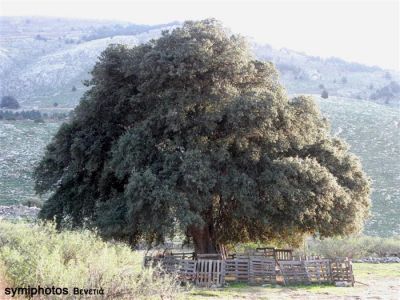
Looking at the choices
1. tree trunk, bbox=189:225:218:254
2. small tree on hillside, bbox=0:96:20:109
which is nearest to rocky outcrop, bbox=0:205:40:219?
tree trunk, bbox=189:225:218:254

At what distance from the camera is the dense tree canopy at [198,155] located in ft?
62.9

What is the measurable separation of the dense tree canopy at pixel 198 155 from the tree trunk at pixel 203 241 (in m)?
0.05

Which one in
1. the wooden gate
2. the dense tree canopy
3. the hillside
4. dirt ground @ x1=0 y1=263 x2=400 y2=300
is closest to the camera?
dirt ground @ x1=0 y1=263 x2=400 y2=300

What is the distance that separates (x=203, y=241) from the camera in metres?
22.2

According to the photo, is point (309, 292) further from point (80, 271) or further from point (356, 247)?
point (356, 247)

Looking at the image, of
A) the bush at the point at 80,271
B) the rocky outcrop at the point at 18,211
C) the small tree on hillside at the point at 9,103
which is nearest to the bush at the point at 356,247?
the rocky outcrop at the point at 18,211

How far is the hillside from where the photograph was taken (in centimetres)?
9962

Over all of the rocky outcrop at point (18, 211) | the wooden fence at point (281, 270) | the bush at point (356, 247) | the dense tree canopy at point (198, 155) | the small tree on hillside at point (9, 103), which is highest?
the small tree on hillside at point (9, 103)

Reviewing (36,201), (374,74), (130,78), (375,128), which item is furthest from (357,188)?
(374,74)

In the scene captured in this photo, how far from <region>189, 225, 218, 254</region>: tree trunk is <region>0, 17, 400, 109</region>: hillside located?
213 ft

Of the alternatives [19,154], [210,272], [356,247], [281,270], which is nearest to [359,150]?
[356,247]

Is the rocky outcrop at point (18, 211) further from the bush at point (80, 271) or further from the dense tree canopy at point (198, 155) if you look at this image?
the bush at point (80, 271)

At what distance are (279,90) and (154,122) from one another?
547cm

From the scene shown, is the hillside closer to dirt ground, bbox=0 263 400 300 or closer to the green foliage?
the green foliage
